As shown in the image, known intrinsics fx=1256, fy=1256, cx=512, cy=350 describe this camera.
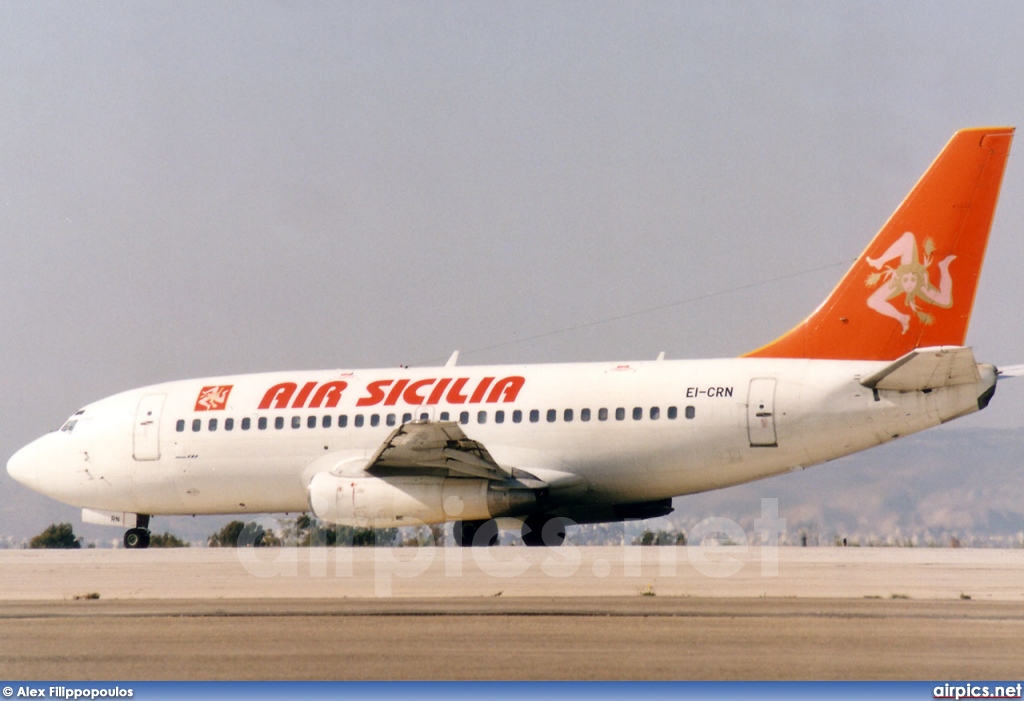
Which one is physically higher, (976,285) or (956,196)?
(956,196)

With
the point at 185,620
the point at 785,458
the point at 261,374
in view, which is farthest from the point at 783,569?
the point at 261,374

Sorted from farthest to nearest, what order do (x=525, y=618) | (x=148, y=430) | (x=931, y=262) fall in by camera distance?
1. (x=148, y=430)
2. (x=931, y=262)
3. (x=525, y=618)

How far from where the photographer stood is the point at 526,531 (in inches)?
920

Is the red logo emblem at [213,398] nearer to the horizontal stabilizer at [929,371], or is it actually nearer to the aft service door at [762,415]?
the aft service door at [762,415]

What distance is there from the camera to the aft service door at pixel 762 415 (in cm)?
2069

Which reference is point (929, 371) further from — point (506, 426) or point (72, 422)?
point (72, 422)

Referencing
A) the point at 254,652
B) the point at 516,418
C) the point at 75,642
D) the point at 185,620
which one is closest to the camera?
the point at 254,652

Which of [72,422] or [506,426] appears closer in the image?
[506,426]

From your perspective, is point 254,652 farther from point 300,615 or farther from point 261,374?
point 261,374

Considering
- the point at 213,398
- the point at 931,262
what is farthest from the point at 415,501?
the point at 931,262

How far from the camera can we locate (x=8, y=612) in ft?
41.1

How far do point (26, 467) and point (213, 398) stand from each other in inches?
186

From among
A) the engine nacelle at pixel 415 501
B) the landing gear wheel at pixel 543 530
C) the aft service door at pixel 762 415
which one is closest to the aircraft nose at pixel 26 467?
the engine nacelle at pixel 415 501

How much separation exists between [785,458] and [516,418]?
475 cm
